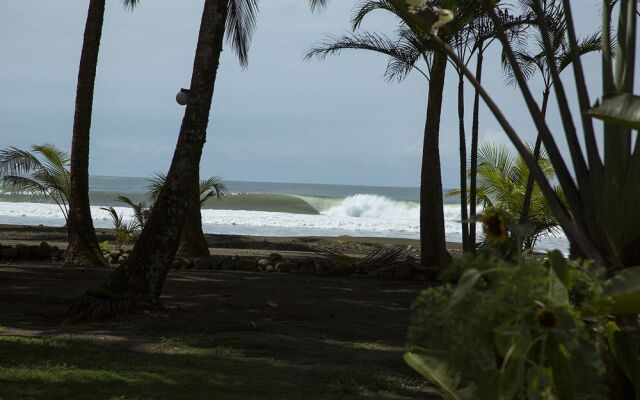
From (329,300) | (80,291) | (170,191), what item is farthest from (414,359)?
(80,291)

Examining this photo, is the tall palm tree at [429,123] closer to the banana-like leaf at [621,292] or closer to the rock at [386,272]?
the rock at [386,272]

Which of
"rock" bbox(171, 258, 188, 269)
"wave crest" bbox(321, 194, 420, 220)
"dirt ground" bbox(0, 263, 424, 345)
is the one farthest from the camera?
"wave crest" bbox(321, 194, 420, 220)

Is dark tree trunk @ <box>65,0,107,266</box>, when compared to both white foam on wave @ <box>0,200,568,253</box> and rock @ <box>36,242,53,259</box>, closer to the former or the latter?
rock @ <box>36,242,53,259</box>

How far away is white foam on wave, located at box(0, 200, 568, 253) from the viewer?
109 feet

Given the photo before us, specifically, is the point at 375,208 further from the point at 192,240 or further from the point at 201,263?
the point at 201,263

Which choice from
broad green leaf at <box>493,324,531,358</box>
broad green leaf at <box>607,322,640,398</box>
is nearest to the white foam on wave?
broad green leaf at <box>607,322,640,398</box>

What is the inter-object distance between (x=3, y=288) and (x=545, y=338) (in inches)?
359

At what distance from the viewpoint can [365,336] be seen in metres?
7.46

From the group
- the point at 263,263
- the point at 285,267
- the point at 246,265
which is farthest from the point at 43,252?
the point at 285,267

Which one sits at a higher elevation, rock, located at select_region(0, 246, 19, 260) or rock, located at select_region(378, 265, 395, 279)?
rock, located at select_region(0, 246, 19, 260)

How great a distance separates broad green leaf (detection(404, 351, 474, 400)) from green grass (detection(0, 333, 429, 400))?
8.26ft

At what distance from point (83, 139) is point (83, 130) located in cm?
14

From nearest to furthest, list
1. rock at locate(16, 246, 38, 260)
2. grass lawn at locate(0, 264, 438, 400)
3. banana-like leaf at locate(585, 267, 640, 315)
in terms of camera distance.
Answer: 1. banana-like leaf at locate(585, 267, 640, 315)
2. grass lawn at locate(0, 264, 438, 400)
3. rock at locate(16, 246, 38, 260)

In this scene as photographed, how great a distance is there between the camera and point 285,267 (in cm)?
1362
